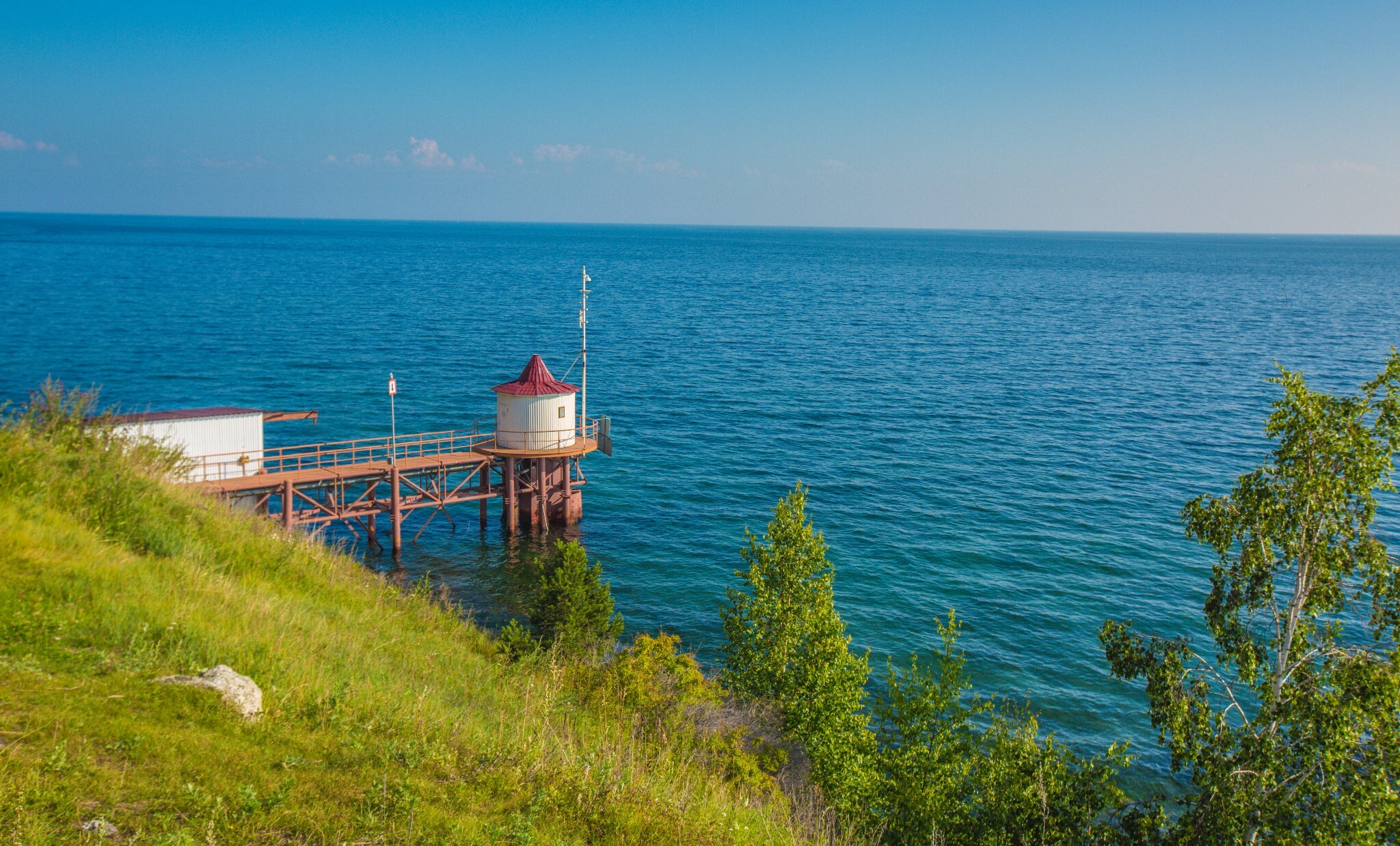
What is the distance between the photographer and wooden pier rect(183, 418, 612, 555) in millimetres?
34344

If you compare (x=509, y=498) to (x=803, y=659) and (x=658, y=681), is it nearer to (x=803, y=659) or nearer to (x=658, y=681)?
(x=658, y=681)

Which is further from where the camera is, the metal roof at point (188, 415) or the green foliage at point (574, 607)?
the metal roof at point (188, 415)

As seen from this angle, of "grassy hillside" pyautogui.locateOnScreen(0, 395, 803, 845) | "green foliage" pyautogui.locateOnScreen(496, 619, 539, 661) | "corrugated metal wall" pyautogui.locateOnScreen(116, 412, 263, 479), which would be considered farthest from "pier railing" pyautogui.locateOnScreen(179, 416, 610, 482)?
"green foliage" pyautogui.locateOnScreen(496, 619, 539, 661)

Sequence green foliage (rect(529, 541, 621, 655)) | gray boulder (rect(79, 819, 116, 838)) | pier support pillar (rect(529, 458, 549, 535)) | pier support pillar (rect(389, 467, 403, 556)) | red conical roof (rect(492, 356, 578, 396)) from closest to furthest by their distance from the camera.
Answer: gray boulder (rect(79, 819, 116, 838)) < green foliage (rect(529, 541, 621, 655)) < pier support pillar (rect(389, 467, 403, 556)) < red conical roof (rect(492, 356, 578, 396)) < pier support pillar (rect(529, 458, 549, 535))

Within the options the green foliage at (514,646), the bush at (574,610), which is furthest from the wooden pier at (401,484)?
the green foliage at (514,646)

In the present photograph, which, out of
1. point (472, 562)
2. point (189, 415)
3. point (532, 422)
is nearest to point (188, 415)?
point (189, 415)

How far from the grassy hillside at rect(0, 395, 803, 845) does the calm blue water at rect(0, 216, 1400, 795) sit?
15.5 metres

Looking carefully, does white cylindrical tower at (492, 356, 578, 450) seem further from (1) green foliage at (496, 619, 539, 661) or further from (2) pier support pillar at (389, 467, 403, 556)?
(1) green foliage at (496, 619, 539, 661)

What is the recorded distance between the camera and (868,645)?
29203mm

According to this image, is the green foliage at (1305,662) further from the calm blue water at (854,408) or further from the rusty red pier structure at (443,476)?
the rusty red pier structure at (443,476)

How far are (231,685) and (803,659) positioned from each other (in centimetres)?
1247

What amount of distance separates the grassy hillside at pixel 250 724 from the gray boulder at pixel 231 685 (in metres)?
0.14

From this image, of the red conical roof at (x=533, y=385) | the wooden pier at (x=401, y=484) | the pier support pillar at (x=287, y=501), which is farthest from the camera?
the red conical roof at (x=533, y=385)

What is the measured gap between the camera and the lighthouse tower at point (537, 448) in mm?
38031
